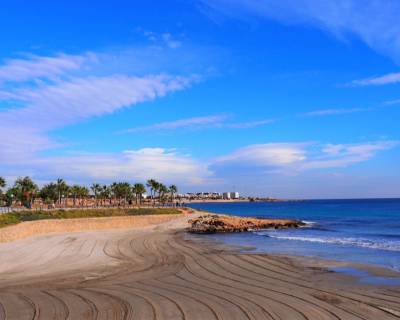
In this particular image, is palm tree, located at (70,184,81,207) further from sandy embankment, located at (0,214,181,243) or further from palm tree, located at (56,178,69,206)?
sandy embankment, located at (0,214,181,243)

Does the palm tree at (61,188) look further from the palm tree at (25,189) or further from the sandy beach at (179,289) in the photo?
the sandy beach at (179,289)

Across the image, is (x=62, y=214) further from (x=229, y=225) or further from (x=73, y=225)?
(x=229, y=225)

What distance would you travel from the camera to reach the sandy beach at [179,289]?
53.8ft

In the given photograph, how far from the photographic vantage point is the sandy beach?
53.8 feet

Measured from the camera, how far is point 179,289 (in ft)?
68.7

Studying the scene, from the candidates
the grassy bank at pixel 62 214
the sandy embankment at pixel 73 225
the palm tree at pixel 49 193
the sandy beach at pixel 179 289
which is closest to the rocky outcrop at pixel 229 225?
the sandy embankment at pixel 73 225

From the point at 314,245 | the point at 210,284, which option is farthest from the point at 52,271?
the point at 314,245

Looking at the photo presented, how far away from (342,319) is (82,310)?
900 cm

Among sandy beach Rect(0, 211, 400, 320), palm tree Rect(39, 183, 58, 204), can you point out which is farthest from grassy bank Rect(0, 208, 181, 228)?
palm tree Rect(39, 183, 58, 204)

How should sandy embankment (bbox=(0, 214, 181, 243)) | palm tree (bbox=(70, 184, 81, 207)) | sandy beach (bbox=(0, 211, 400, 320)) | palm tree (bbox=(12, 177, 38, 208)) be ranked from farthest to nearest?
palm tree (bbox=(70, 184, 81, 207))
palm tree (bbox=(12, 177, 38, 208))
sandy embankment (bbox=(0, 214, 181, 243))
sandy beach (bbox=(0, 211, 400, 320))

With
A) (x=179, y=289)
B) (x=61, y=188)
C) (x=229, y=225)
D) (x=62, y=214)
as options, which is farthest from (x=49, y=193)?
(x=179, y=289)

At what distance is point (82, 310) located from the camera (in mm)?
16547

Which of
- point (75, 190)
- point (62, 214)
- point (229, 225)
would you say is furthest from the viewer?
point (75, 190)

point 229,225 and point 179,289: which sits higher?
point 229,225
